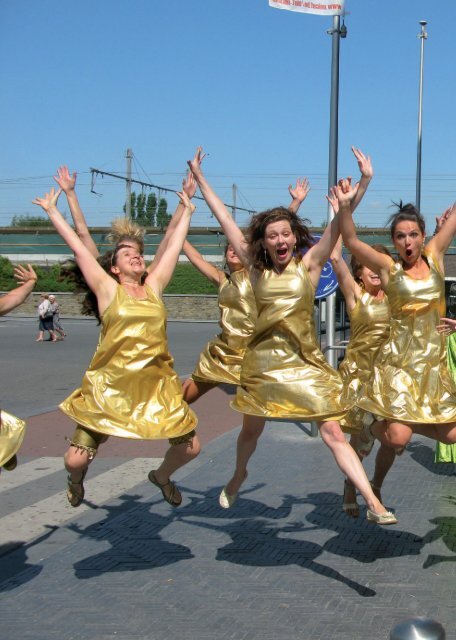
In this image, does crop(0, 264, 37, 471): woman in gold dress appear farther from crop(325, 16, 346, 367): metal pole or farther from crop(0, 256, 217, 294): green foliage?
crop(0, 256, 217, 294): green foliage

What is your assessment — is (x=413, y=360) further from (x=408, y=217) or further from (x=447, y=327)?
(x=408, y=217)

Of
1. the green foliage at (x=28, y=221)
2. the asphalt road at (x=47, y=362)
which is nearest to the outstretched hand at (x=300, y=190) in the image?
the asphalt road at (x=47, y=362)

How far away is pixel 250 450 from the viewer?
5746 millimetres

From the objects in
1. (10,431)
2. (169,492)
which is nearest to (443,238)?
(169,492)

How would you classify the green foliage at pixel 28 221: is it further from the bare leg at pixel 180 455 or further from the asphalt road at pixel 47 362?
the bare leg at pixel 180 455

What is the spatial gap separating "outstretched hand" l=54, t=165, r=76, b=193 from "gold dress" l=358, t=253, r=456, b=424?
221cm

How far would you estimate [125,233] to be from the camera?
5832 millimetres

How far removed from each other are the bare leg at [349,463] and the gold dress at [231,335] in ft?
8.39

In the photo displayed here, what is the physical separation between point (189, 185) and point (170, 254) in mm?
591

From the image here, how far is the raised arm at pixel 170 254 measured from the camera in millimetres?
5633

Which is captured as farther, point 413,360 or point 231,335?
point 231,335

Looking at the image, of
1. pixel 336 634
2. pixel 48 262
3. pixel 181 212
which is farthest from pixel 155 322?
pixel 48 262

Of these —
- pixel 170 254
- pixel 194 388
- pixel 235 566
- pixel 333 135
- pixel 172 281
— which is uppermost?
pixel 333 135

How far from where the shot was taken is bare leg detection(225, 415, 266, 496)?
220 inches
